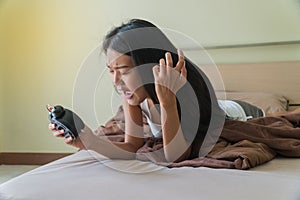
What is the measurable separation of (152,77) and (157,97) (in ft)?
0.22

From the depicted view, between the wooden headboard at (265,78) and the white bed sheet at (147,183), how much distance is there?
1367mm

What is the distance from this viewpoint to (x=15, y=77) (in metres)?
3.19

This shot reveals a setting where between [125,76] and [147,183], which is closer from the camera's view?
[147,183]

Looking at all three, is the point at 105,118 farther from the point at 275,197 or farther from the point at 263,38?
the point at 275,197

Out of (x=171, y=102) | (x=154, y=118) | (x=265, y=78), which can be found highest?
(x=171, y=102)

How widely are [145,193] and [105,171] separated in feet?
0.78

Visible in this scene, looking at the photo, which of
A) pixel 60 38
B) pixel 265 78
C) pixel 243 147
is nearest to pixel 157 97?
pixel 243 147

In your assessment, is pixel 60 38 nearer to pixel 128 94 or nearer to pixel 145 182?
pixel 128 94

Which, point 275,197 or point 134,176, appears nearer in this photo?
point 275,197

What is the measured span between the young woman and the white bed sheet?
103 mm

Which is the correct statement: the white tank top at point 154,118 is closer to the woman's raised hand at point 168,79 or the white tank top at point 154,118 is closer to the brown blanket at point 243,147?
the brown blanket at point 243,147

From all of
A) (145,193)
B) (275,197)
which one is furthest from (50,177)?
(275,197)

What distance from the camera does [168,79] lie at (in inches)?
44.0

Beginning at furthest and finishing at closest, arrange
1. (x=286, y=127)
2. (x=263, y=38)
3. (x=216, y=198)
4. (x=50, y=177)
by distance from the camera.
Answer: (x=263, y=38) < (x=286, y=127) < (x=50, y=177) < (x=216, y=198)
